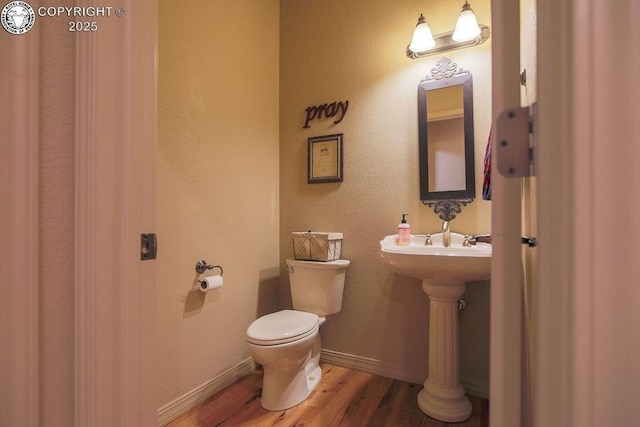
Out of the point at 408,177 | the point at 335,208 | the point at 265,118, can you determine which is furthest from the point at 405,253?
the point at 265,118

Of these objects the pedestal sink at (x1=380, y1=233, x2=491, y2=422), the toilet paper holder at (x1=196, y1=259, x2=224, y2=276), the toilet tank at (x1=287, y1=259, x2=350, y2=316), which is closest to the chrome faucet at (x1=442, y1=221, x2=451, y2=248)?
the pedestal sink at (x1=380, y1=233, x2=491, y2=422)

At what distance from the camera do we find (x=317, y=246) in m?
1.84

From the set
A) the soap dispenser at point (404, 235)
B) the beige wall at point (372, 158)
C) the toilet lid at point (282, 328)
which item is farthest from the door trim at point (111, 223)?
the beige wall at point (372, 158)

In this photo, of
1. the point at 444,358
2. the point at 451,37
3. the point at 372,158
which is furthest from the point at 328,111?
the point at 444,358

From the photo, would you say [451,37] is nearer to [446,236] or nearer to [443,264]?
[446,236]

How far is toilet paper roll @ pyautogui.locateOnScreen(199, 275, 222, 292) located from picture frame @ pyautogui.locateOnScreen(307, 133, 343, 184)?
3.03ft

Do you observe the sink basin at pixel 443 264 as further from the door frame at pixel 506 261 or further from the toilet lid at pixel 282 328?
the door frame at pixel 506 261

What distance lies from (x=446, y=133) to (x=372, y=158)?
1.51ft

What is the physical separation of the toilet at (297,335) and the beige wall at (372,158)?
7.7 inches

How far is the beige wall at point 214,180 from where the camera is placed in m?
1.40

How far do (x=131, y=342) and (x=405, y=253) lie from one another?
3.47 feet

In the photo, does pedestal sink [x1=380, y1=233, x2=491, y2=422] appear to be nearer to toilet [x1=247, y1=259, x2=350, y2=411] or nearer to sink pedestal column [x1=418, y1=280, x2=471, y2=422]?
sink pedestal column [x1=418, y1=280, x2=471, y2=422]

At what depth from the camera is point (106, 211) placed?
565 millimetres

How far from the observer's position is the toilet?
1.41 metres
